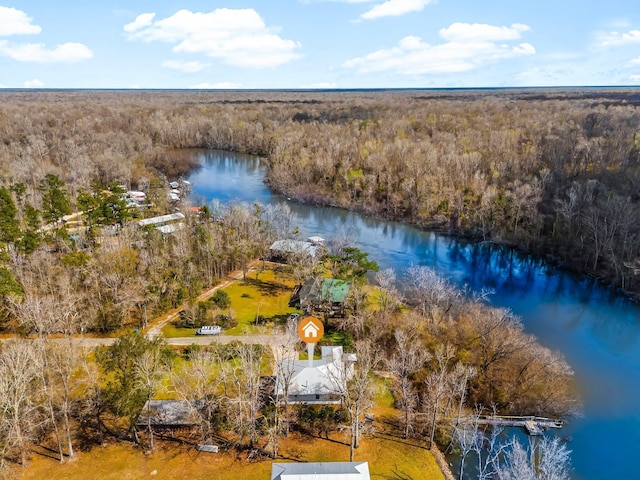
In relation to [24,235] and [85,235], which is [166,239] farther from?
[24,235]

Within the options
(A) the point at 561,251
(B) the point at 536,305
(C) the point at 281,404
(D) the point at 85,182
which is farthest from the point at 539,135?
(D) the point at 85,182

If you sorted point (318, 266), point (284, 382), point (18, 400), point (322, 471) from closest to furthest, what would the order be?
1. point (322, 471)
2. point (18, 400)
3. point (284, 382)
4. point (318, 266)

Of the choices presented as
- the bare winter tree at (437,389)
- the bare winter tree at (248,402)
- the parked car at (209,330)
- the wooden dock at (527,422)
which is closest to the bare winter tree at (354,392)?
the bare winter tree at (437,389)

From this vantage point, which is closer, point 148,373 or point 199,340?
point 148,373

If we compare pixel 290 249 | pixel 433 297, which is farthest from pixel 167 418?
pixel 290 249

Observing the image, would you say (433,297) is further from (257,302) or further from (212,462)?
(212,462)

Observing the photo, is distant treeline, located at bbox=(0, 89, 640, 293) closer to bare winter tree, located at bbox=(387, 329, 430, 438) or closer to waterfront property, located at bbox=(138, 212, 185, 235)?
waterfront property, located at bbox=(138, 212, 185, 235)

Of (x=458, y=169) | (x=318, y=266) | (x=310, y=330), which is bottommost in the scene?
(x=318, y=266)

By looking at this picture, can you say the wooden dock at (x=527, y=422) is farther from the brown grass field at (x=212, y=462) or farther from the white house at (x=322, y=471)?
the white house at (x=322, y=471)
